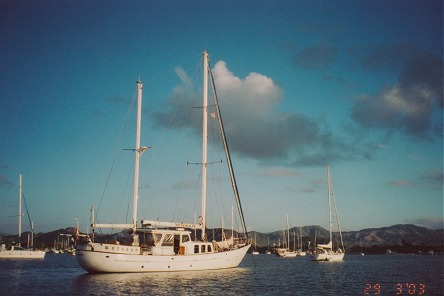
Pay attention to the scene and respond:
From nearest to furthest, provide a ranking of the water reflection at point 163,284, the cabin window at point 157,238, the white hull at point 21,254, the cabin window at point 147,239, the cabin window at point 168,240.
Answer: the water reflection at point 163,284
the cabin window at point 157,238
the cabin window at point 147,239
the cabin window at point 168,240
the white hull at point 21,254

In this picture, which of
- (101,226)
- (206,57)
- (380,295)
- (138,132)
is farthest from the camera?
(206,57)

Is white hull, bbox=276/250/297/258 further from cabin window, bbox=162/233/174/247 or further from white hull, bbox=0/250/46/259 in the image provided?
cabin window, bbox=162/233/174/247

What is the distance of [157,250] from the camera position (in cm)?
4075

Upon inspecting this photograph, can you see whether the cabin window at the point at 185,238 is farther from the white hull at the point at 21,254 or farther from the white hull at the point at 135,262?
the white hull at the point at 21,254

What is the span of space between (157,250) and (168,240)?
6.01 ft

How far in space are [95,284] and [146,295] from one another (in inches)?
282

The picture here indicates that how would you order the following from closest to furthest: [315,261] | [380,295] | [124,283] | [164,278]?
[380,295], [124,283], [164,278], [315,261]

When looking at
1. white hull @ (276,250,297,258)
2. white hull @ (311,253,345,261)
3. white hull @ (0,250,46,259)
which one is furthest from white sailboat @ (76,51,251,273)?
white hull @ (276,250,297,258)

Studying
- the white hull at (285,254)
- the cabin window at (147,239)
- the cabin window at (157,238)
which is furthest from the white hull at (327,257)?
the white hull at (285,254)

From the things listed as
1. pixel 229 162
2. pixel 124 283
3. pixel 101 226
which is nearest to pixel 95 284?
pixel 124 283

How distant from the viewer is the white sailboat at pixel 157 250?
3881 cm

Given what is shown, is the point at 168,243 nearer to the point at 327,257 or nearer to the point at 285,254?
the point at 327,257

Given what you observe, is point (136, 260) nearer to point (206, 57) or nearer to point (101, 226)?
point (101, 226)

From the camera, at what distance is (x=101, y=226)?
41.8 meters
